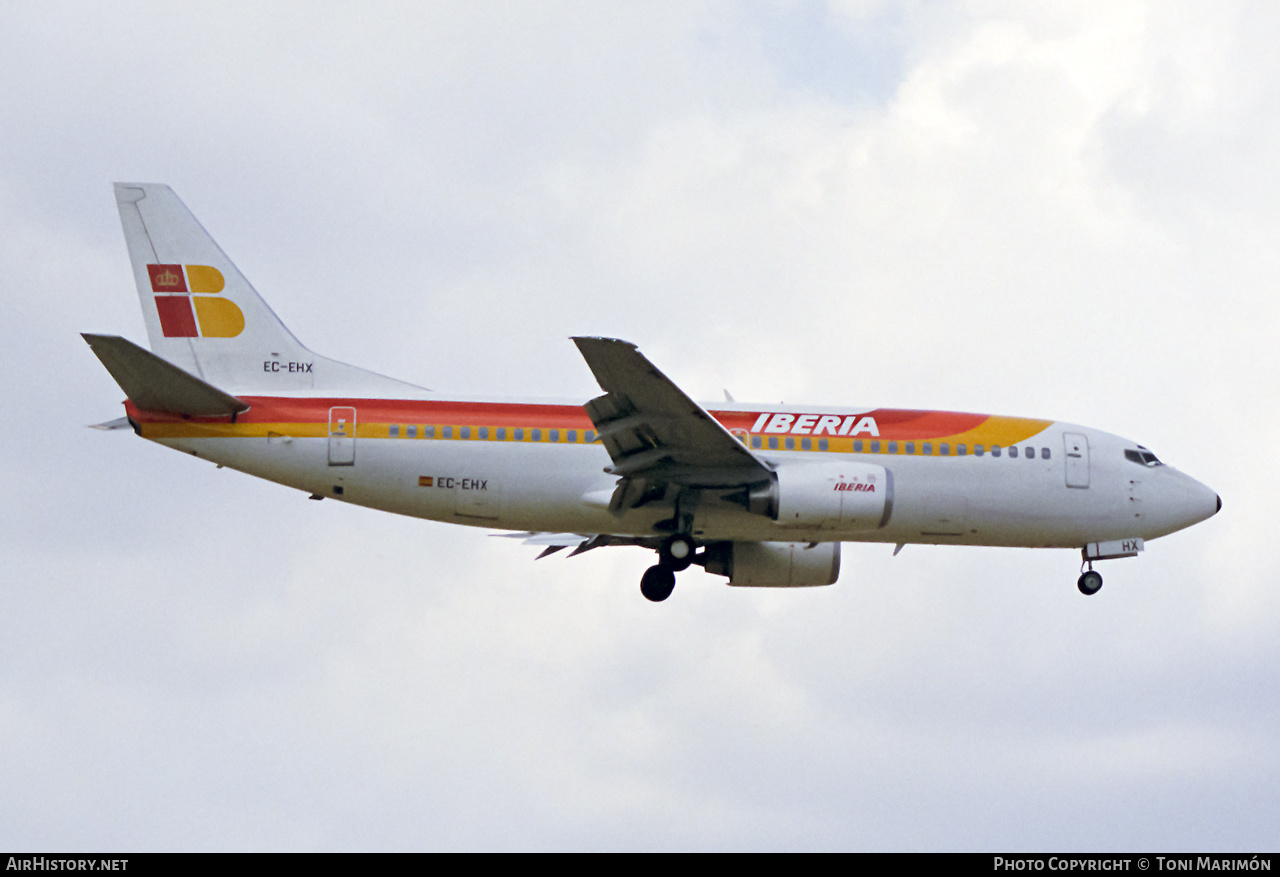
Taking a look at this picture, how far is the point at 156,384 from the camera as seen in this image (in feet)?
84.4

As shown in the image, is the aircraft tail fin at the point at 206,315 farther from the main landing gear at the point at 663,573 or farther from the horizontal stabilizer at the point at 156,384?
the main landing gear at the point at 663,573

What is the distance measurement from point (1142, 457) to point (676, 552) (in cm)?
980

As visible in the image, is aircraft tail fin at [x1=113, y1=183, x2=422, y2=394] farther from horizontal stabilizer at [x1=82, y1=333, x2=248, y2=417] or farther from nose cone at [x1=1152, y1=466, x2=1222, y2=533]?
nose cone at [x1=1152, y1=466, x2=1222, y2=533]

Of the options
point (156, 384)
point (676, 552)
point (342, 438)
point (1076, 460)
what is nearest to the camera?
point (156, 384)

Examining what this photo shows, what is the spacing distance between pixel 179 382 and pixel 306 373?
2.88 metres

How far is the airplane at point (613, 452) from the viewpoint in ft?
86.8

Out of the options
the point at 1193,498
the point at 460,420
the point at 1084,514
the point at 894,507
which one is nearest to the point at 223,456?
the point at 460,420

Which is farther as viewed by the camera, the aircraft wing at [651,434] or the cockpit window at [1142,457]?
the cockpit window at [1142,457]

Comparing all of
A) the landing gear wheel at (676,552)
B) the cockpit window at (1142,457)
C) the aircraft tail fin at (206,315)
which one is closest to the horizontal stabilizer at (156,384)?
the aircraft tail fin at (206,315)

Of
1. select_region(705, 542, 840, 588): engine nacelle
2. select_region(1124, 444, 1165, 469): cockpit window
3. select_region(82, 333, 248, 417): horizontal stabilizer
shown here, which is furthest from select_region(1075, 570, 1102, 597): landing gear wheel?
select_region(82, 333, 248, 417): horizontal stabilizer

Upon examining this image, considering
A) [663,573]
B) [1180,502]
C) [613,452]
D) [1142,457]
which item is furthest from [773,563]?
[1180,502]

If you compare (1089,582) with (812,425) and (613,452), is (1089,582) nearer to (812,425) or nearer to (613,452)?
(812,425)

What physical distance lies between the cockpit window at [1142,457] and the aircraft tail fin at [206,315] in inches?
571

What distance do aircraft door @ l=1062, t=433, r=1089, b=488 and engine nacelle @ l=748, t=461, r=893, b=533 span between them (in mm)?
4403
